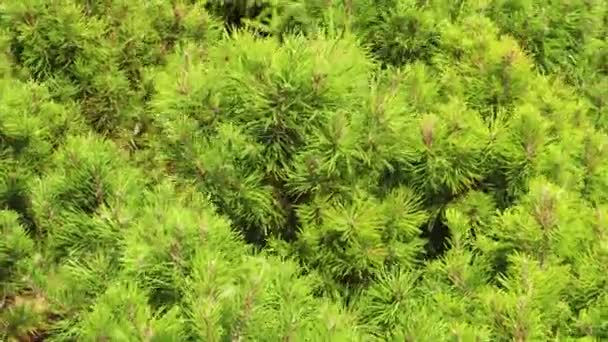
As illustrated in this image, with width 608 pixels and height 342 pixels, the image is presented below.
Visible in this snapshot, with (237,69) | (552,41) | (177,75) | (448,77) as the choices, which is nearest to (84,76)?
(177,75)

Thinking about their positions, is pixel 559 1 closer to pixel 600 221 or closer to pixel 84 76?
pixel 600 221

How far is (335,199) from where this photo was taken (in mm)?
2451

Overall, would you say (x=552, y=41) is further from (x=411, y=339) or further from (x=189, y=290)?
(x=189, y=290)

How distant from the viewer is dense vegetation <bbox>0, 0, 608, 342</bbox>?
212 centimetres

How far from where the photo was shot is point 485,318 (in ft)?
6.89

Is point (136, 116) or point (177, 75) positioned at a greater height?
point (177, 75)

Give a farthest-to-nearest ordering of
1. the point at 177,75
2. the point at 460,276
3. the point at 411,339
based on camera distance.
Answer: the point at 177,75, the point at 460,276, the point at 411,339

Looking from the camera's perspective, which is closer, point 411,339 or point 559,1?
point 411,339

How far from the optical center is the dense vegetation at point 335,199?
2119mm

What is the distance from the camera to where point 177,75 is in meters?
2.68

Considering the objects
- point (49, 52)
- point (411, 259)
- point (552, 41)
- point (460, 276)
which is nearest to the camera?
point (460, 276)

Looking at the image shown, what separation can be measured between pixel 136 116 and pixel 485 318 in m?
2.24

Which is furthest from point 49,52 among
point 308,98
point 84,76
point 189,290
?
point 189,290

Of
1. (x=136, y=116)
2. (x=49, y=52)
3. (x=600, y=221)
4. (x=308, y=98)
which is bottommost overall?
(x=136, y=116)
